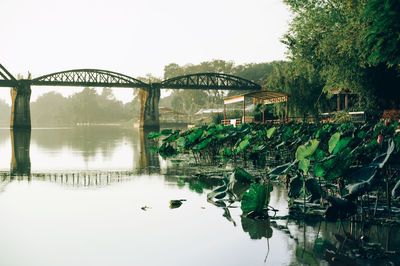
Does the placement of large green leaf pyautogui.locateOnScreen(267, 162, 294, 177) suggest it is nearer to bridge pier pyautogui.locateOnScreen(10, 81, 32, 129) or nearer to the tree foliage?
Result: the tree foliage

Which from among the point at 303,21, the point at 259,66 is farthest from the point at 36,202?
the point at 259,66

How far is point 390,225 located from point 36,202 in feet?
15.2

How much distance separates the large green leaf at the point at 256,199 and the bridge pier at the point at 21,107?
217 ft

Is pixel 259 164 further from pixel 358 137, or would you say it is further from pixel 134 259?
pixel 134 259

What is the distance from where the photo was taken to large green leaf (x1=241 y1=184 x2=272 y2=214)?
4711 millimetres

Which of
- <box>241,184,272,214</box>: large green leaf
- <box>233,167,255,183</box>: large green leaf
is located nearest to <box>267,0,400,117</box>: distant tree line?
<box>233,167,255,183</box>: large green leaf

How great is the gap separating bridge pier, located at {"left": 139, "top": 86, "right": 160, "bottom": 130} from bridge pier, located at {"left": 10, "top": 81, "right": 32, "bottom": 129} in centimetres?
1824

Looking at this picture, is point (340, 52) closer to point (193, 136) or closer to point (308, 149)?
→ point (193, 136)

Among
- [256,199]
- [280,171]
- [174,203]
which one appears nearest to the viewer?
[256,199]

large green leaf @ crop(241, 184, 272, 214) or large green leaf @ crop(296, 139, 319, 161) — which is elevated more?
large green leaf @ crop(296, 139, 319, 161)

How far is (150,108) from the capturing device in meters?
74.2

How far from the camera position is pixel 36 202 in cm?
611

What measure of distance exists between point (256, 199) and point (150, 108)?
70.2 m

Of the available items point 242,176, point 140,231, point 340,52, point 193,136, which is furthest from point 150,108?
point 140,231
